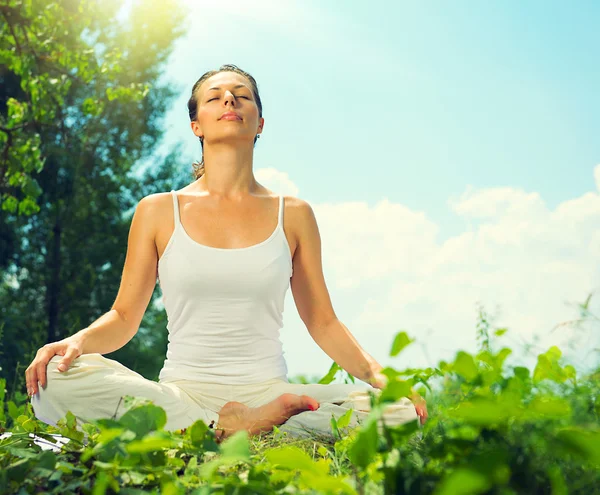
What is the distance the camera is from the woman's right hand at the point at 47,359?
2975 mm

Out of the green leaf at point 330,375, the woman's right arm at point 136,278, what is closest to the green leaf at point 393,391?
the woman's right arm at point 136,278

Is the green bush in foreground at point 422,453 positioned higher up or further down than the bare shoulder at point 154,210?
further down

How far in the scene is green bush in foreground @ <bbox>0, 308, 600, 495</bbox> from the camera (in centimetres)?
100

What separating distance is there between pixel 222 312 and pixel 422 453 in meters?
2.05

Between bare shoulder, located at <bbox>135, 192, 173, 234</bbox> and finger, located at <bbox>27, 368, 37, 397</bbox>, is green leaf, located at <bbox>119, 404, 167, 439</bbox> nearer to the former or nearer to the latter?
finger, located at <bbox>27, 368, 37, 397</bbox>

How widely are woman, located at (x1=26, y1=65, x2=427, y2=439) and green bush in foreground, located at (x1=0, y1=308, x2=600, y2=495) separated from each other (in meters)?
1.10

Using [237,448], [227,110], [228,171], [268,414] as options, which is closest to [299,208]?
[228,171]

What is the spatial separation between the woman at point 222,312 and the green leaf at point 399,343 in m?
1.91

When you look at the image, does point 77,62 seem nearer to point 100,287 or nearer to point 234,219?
point 234,219

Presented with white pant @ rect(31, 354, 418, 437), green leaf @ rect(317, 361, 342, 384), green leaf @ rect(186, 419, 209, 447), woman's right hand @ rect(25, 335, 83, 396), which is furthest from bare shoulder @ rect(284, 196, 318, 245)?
green leaf @ rect(186, 419, 209, 447)

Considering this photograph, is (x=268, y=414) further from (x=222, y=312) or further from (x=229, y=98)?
(x=229, y=98)

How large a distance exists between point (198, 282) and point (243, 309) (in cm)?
29

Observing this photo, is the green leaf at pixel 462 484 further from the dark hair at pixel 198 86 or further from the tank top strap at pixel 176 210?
the dark hair at pixel 198 86

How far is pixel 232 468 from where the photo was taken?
6.03 ft
